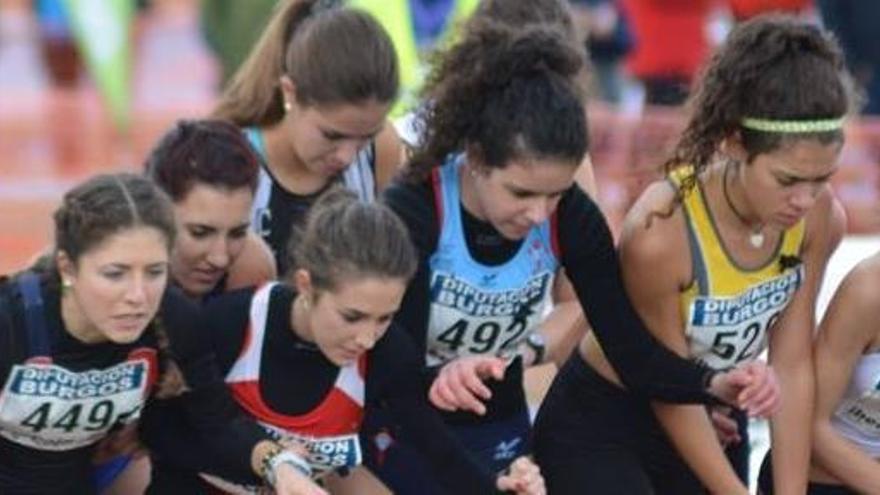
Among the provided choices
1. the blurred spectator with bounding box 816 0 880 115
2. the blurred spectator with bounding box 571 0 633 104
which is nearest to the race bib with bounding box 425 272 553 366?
the blurred spectator with bounding box 816 0 880 115

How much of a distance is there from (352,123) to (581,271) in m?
0.61

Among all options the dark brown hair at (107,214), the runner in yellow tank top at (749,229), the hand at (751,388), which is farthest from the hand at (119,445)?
the hand at (751,388)

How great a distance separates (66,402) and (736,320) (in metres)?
1.47

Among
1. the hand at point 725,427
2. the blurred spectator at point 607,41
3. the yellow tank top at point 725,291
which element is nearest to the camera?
the yellow tank top at point 725,291

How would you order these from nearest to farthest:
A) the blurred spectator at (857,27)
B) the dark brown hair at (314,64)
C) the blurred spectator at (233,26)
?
the dark brown hair at (314,64) → the blurred spectator at (233,26) → the blurred spectator at (857,27)

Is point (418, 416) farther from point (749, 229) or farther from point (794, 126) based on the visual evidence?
point (794, 126)

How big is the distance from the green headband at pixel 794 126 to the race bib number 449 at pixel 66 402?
1381 millimetres

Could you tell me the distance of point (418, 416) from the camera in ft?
18.1

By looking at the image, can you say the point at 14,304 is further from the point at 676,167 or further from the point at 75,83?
the point at 75,83

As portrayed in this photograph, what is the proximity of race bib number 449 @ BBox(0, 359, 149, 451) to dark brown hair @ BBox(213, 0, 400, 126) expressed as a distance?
2.80 feet

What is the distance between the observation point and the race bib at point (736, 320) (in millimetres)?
5688

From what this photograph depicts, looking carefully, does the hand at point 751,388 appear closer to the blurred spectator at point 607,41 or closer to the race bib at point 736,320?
the race bib at point 736,320

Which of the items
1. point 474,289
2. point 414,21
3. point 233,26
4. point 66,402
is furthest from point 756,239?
point 233,26

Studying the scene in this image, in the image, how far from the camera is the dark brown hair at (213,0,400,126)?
584 cm
